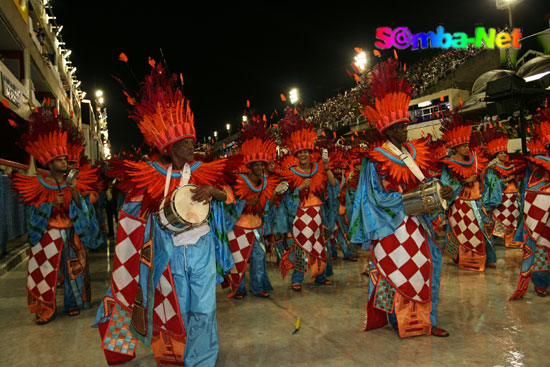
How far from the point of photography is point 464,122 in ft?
22.2

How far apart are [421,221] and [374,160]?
71 cm

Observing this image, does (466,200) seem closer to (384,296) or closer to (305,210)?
(305,210)

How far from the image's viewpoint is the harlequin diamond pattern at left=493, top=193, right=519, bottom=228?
9.30 m

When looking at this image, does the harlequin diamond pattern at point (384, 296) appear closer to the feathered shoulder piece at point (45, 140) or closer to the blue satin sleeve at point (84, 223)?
the blue satin sleeve at point (84, 223)

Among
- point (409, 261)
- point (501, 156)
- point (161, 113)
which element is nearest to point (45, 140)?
point (161, 113)

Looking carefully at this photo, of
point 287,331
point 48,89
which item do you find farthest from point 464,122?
point 48,89

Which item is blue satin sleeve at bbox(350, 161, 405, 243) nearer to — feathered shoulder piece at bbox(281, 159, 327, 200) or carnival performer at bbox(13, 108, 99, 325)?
feathered shoulder piece at bbox(281, 159, 327, 200)

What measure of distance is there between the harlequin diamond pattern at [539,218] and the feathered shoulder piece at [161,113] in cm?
403

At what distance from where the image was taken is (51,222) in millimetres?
5016

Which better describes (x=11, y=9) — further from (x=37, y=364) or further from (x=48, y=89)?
(x=37, y=364)

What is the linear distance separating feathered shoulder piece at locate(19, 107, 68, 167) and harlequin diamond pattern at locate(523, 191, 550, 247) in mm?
5514

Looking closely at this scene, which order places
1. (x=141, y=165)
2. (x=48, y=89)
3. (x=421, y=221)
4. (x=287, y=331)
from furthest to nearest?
(x=48, y=89) < (x=287, y=331) < (x=421, y=221) < (x=141, y=165)

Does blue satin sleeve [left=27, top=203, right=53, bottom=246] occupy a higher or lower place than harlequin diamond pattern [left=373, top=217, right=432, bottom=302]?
higher

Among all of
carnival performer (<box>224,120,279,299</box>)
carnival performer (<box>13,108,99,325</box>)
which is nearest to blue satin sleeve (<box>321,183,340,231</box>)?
carnival performer (<box>224,120,279,299</box>)
